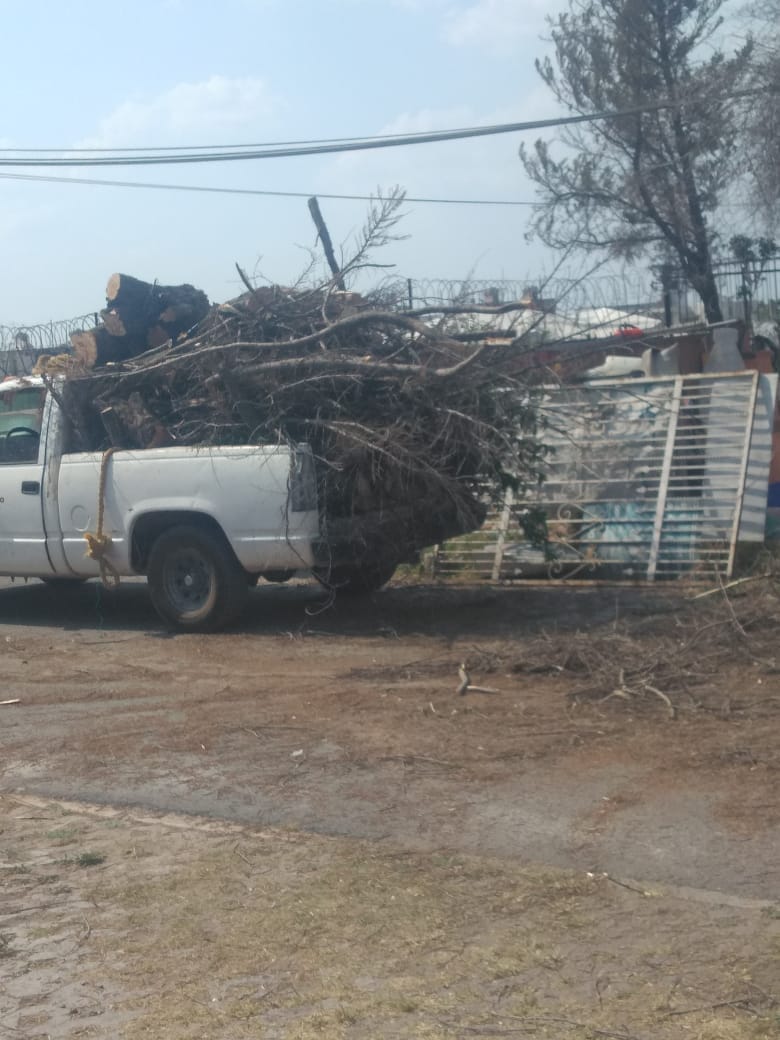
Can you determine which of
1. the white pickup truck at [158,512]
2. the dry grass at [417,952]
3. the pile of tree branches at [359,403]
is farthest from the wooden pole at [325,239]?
the dry grass at [417,952]

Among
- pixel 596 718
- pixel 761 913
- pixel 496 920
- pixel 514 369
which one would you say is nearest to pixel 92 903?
pixel 496 920

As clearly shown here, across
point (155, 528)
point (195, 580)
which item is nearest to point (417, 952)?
point (195, 580)

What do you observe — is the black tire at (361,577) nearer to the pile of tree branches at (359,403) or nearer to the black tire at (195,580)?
the pile of tree branches at (359,403)

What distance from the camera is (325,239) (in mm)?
12805

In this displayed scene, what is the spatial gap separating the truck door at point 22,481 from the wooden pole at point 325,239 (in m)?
2.70

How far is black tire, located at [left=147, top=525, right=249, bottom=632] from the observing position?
9.68 meters

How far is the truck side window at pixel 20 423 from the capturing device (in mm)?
10531

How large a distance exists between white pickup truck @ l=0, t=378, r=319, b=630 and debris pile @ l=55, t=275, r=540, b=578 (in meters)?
0.25

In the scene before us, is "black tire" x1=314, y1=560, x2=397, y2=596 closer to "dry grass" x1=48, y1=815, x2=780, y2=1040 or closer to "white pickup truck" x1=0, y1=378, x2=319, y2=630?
"white pickup truck" x1=0, y1=378, x2=319, y2=630

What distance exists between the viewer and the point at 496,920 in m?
4.52

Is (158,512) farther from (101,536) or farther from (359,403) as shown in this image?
(359,403)

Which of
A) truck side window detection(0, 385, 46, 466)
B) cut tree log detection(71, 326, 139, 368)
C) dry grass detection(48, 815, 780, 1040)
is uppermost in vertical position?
cut tree log detection(71, 326, 139, 368)

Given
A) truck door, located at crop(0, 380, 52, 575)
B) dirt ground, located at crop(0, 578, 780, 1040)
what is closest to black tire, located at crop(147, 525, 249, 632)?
dirt ground, located at crop(0, 578, 780, 1040)

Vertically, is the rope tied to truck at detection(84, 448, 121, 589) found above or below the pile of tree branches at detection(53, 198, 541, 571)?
below
